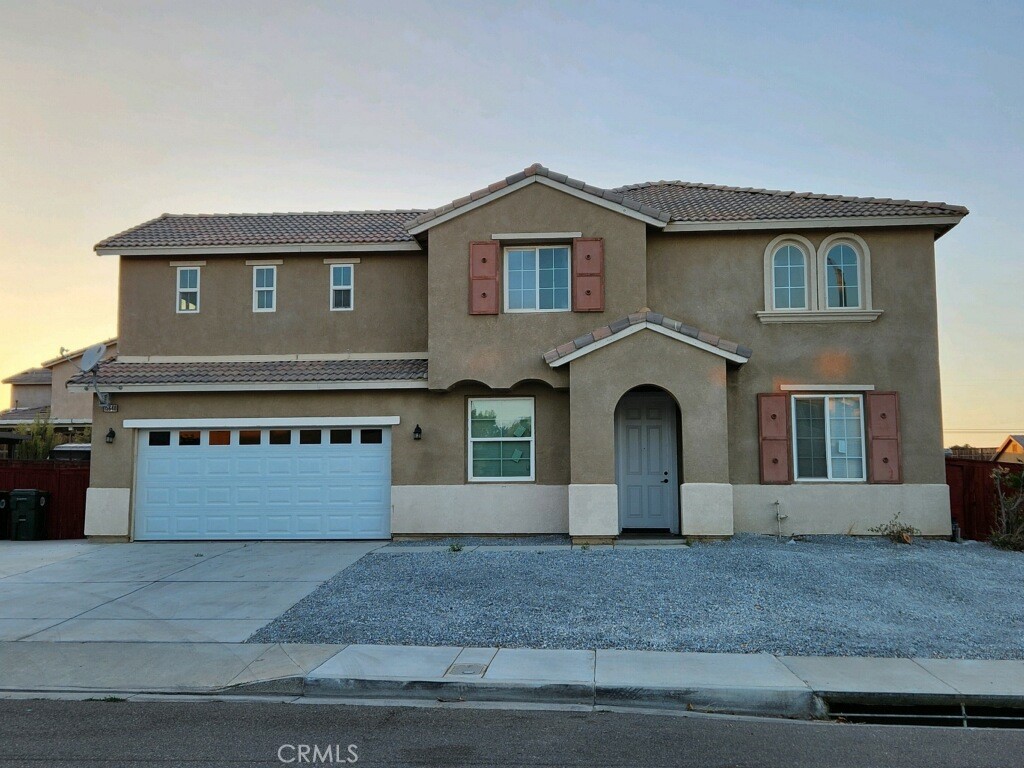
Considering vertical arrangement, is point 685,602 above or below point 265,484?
below

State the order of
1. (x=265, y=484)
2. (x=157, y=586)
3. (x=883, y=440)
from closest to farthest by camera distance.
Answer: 1. (x=157, y=586)
2. (x=883, y=440)
3. (x=265, y=484)

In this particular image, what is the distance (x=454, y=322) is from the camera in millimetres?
15523

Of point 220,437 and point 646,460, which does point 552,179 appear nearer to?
point 646,460

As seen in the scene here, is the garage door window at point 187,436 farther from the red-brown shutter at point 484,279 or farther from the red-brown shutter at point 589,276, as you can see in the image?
the red-brown shutter at point 589,276

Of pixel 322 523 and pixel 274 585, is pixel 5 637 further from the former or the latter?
pixel 322 523

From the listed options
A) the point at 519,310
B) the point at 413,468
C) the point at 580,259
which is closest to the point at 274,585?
the point at 413,468

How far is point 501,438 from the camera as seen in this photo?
15688mm

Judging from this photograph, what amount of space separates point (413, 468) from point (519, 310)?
355 centimetres

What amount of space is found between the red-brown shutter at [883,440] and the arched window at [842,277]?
6.12 feet

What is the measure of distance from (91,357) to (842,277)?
561 inches

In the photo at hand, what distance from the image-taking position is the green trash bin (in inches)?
680

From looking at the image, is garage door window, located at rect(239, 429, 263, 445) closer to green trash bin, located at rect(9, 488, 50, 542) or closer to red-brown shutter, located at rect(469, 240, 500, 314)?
red-brown shutter, located at rect(469, 240, 500, 314)

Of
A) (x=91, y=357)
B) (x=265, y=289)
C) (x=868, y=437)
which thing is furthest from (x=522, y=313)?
(x=91, y=357)

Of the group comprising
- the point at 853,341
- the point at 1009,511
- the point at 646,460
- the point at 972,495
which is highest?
the point at 853,341
